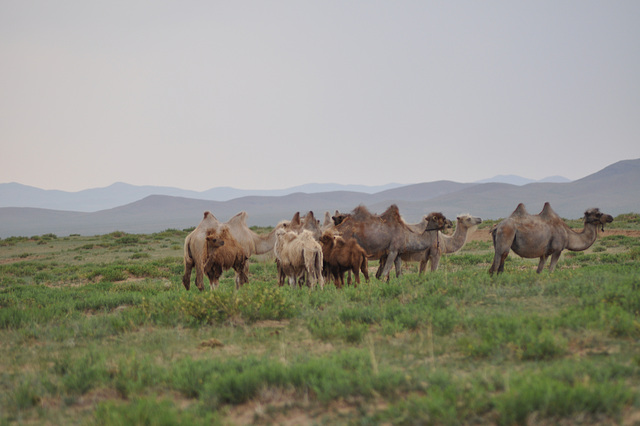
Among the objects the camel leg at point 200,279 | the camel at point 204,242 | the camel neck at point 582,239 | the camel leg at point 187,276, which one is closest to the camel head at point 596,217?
the camel neck at point 582,239

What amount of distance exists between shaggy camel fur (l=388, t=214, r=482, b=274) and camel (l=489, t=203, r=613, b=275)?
1.76 metres

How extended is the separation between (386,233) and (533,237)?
3767 mm

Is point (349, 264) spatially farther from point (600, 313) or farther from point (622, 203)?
point (622, 203)

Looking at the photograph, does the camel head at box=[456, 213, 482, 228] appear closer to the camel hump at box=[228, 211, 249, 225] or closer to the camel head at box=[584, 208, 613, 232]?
the camel head at box=[584, 208, 613, 232]

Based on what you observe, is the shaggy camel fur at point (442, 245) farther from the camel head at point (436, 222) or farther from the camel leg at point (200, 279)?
the camel leg at point (200, 279)

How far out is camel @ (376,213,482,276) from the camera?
13.9 meters

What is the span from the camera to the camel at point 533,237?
12.4m

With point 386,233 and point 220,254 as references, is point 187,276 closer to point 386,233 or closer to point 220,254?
point 220,254

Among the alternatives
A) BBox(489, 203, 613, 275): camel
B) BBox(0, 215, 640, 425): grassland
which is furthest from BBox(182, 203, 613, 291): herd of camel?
BBox(0, 215, 640, 425): grassland

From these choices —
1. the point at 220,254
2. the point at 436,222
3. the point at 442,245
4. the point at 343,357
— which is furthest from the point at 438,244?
the point at 343,357

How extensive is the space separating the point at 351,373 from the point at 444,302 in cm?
377

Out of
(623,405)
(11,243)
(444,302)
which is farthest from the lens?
(11,243)

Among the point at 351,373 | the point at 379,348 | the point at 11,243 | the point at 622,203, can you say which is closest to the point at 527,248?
the point at 379,348

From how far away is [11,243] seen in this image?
3959 centimetres
